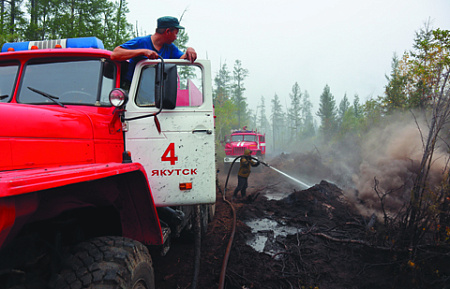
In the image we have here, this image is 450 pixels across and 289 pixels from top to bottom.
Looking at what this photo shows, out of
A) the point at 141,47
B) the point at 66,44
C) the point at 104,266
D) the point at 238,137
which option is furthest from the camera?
the point at 238,137

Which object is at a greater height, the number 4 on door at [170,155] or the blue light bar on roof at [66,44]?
the blue light bar on roof at [66,44]

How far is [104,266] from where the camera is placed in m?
1.83

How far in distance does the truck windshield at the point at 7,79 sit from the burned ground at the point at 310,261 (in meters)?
3.05

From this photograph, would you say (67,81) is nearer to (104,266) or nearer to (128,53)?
(128,53)

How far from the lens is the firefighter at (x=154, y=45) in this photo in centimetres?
281

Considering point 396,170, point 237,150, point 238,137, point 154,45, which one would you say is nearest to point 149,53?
point 154,45

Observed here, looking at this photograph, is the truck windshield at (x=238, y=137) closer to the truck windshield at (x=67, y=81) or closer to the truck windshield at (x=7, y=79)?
the truck windshield at (x=67, y=81)

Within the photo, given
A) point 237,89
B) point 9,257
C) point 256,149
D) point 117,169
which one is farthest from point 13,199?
point 237,89

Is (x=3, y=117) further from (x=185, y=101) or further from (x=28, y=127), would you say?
(x=185, y=101)

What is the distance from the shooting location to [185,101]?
137 inches

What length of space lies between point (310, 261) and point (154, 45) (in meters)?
4.20

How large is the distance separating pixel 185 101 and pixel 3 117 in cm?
204

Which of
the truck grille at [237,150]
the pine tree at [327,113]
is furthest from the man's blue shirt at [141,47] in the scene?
the pine tree at [327,113]

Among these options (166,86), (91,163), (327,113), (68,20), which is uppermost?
(68,20)
